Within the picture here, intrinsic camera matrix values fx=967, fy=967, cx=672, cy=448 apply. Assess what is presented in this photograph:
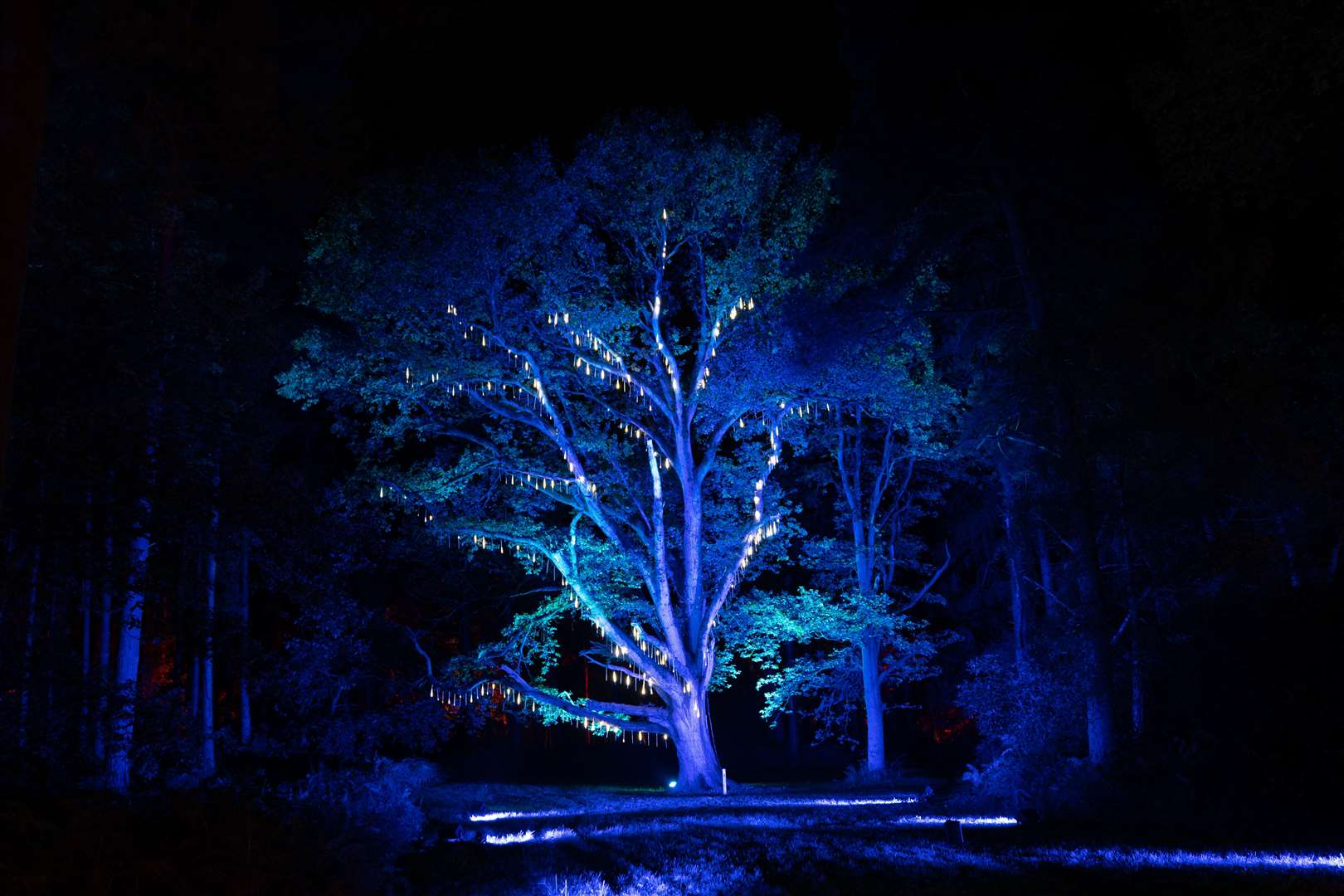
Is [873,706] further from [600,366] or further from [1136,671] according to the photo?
[600,366]

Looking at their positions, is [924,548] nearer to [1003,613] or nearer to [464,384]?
[1003,613]

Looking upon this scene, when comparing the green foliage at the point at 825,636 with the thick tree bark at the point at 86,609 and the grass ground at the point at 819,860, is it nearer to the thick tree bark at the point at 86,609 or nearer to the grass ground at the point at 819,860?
the grass ground at the point at 819,860

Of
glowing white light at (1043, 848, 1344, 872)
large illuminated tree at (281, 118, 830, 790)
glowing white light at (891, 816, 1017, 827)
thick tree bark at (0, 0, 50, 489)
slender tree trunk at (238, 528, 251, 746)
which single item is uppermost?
large illuminated tree at (281, 118, 830, 790)

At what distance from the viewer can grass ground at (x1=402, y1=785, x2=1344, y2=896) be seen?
22.0 ft

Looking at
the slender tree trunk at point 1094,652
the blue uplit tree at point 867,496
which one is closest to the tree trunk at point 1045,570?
the blue uplit tree at point 867,496

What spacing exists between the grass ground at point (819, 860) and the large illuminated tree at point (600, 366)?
21.1 ft

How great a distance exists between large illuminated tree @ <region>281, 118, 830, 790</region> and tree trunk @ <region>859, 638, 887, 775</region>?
3.56m

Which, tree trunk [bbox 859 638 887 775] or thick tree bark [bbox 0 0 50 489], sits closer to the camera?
thick tree bark [bbox 0 0 50 489]

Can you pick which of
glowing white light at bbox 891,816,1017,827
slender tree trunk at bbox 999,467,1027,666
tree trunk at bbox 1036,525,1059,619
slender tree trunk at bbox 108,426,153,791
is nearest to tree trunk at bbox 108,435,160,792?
slender tree trunk at bbox 108,426,153,791

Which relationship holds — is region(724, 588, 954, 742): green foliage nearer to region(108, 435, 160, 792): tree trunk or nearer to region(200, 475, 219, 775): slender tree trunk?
region(200, 475, 219, 775): slender tree trunk

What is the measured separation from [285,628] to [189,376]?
21371mm

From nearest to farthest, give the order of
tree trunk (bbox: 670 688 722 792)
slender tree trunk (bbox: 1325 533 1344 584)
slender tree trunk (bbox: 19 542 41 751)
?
slender tree trunk (bbox: 19 542 41 751) < slender tree trunk (bbox: 1325 533 1344 584) < tree trunk (bbox: 670 688 722 792)

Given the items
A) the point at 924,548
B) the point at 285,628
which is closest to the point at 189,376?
the point at 924,548

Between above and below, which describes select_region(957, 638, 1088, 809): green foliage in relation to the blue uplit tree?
below
